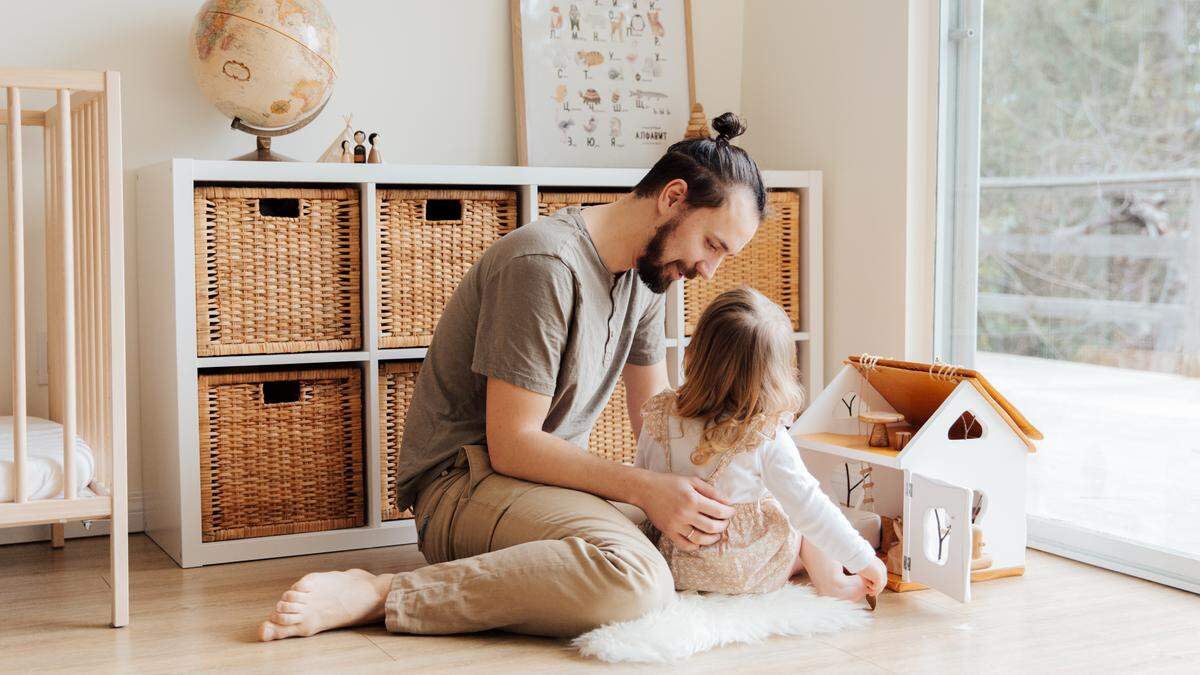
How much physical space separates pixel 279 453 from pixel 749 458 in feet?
3.23

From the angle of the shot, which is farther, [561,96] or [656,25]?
[656,25]

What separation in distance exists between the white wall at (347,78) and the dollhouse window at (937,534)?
4.46 ft

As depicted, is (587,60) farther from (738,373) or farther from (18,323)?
(18,323)

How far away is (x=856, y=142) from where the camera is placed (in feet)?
8.87

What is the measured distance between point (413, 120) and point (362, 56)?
0.18 metres

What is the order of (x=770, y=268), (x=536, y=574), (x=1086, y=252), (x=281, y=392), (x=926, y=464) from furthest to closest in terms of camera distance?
(x=770, y=268) < (x=281, y=392) < (x=1086, y=252) < (x=926, y=464) < (x=536, y=574)

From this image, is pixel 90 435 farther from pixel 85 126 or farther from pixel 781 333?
pixel 781 333

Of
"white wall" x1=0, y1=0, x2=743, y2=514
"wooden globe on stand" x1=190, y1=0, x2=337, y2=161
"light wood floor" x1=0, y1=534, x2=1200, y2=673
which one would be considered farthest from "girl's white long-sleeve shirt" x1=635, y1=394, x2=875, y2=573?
"white wall" x1=0, y1=0, x2=743, y2=514

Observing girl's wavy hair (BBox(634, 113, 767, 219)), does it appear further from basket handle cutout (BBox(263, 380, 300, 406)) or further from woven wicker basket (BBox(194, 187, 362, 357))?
basket handle cutout (BBox(263, 380, 300, 406))

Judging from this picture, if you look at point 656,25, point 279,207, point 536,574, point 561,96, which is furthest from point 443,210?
point 536,574

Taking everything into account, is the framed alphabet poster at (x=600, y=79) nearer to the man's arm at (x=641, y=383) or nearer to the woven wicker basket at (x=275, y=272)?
the woven wicker basket at (x=275, y=272)

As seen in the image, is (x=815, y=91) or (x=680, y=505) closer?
(x=680, y=505)

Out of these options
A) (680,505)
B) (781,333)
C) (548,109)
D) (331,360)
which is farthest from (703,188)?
(548,109)

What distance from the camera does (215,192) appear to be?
2.24 m
